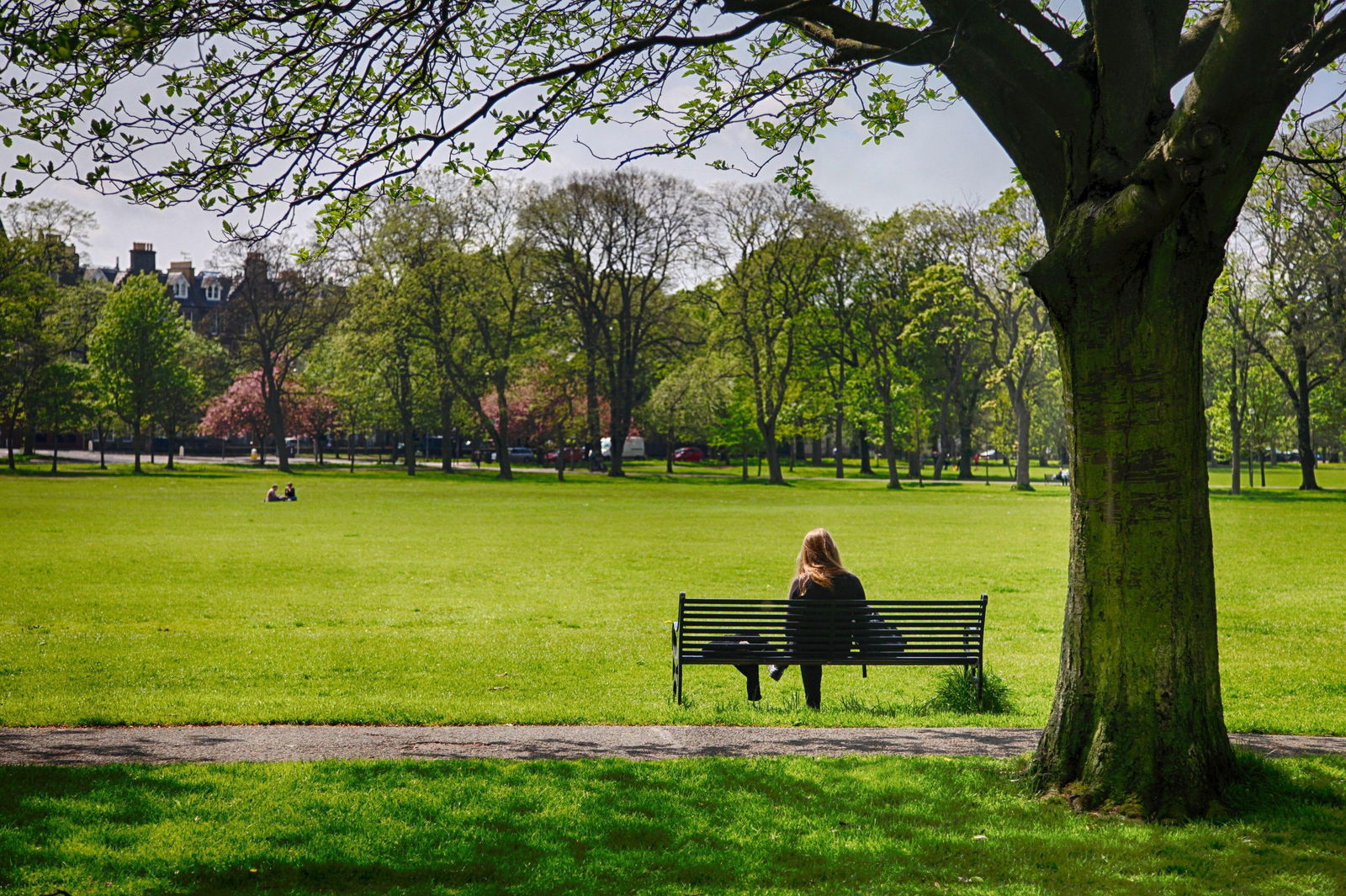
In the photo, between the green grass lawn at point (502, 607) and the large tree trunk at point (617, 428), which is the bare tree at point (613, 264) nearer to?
the large tree trunk at point (617, 428)

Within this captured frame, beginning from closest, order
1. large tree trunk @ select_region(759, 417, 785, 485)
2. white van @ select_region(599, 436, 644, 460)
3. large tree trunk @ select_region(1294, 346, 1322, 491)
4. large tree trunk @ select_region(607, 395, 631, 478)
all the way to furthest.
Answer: large tree trunk @ select_region(1294, 346, 1322, 491), large tree trunk @ select_region(759, 417, 785, 485), large tree trunk @ select_region(607, 395, 631, 478), white van @ select_region(599, 436, 644, 460)

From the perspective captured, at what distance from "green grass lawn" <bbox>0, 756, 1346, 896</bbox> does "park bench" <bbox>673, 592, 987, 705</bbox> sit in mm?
2239

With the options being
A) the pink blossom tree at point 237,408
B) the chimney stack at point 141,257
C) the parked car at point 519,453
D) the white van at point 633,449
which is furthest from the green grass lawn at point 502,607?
the chimney stack at point 141,257

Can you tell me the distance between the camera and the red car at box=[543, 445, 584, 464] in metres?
89.0

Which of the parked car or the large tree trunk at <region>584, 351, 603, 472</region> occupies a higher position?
the large tree trunk at <region>584, 351, 603, 472</region>

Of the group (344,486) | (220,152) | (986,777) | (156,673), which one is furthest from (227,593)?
(344,486)

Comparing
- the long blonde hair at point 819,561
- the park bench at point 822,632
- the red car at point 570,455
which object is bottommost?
the park bench at point 822,632

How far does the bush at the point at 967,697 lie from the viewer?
9.93 m

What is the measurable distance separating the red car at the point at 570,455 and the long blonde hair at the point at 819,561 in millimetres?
76027

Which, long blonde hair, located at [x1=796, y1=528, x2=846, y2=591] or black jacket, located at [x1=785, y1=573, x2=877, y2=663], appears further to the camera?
long blonde hair, located at [x1=796, y1=528, x2=846, y2=591]

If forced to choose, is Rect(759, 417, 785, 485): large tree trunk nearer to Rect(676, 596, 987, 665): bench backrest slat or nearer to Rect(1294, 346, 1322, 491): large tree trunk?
Rect(1294, 346, 1322, 491): large tree trunk

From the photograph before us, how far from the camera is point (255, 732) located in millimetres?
8289

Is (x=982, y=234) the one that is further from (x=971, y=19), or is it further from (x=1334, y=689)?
(x=971, y=19)

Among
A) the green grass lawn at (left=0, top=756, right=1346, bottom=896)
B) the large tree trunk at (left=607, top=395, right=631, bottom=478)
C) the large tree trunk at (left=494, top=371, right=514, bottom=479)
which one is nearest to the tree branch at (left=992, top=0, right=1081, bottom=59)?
the green grass lawn at (left=0, top=756, right=1346, bottom=896)
